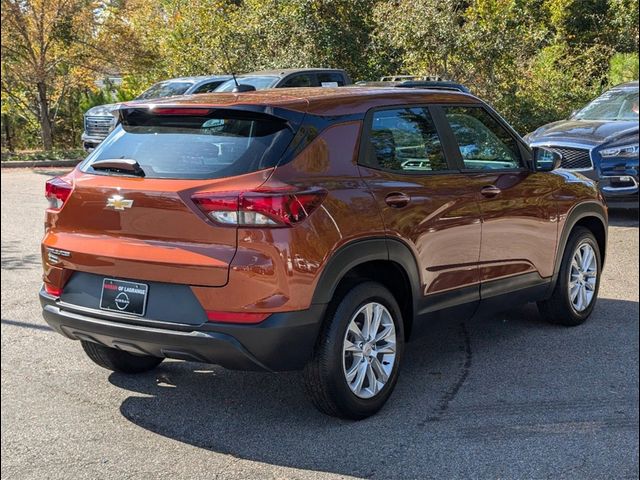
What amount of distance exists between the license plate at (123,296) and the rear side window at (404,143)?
52.6 inches

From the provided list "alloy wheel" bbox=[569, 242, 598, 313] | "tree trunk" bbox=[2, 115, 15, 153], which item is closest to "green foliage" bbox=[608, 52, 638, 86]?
"alloy wheel" bbox=[569, 242, 598, 313]

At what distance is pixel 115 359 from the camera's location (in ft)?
16.0

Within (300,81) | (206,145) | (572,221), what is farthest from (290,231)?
(572,221)

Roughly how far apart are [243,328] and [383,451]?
0.91 meters

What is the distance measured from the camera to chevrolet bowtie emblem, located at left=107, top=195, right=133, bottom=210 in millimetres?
3938

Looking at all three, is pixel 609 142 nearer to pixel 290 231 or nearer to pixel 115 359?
pixel 290 231

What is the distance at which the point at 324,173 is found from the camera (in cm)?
398

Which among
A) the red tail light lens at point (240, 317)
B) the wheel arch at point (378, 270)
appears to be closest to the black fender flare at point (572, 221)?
the wheel arch at point (378, 270)

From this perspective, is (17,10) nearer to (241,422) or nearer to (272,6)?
(272,6)

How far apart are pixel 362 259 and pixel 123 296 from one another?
1201 millimetres

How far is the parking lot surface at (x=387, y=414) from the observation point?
3.67 metres

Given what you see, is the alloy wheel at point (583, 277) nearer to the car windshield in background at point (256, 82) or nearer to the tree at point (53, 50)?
the car windshield in background at point (256, 82)

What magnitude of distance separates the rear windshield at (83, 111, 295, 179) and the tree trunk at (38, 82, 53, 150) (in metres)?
1.97

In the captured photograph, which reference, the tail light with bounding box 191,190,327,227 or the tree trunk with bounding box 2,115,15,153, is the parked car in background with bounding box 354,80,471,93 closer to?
the tail light with bounding box 191,190,327,227
